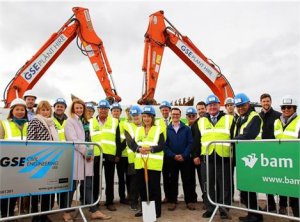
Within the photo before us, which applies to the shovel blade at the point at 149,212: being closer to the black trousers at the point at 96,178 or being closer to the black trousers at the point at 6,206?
the black trousers at the point at 96,178

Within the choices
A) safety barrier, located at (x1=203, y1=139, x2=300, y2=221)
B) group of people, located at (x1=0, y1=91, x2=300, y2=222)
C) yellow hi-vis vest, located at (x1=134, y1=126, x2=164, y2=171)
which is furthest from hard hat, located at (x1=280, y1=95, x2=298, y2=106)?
yellow hi-vis vest, located at (x1=134, y1=126, x2=164, y2=171)

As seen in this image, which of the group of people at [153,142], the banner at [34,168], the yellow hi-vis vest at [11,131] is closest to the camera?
the banner at [34,168]

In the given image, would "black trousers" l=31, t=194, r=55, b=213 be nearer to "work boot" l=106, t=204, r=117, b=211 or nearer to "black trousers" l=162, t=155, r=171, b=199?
"work boot" l=106, t=204, r=117, b=211

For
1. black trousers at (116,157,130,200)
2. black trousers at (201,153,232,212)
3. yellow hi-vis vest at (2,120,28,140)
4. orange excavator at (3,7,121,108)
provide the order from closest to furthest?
yellow hi-vis vest at (2,120,28,140)
black trousers at (201,153,232,212)
black trousers at (116,157,130,200)
orange excavator at (3,7,121,108)

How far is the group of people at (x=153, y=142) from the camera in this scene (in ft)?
15.6

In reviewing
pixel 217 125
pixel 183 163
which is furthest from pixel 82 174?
pixel 217 125

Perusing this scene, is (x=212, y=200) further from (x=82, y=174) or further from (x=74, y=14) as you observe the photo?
(x=74, y=14)

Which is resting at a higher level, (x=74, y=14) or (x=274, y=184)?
(x=74, y=14)

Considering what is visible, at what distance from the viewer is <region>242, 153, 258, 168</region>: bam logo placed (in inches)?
173

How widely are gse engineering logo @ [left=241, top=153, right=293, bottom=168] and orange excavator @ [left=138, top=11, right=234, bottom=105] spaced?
6.19 metres

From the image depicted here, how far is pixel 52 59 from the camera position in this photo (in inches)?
400

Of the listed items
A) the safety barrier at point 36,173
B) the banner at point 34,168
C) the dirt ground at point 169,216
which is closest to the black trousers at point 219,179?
the dirt ground at point 169,216

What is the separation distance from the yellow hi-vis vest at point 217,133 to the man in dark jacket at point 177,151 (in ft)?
1.73

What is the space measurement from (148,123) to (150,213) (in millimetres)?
1523
